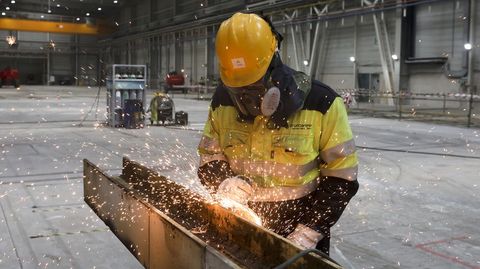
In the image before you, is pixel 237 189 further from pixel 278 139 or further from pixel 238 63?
Result: pixel 238 63

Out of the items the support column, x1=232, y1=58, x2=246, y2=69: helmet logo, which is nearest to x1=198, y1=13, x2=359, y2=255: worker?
x1=232, y1=58, x2=246, y2=69: helmet logo

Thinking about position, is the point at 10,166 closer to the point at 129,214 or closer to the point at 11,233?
the point at 11,233

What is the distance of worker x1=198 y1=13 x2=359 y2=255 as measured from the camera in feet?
6.13

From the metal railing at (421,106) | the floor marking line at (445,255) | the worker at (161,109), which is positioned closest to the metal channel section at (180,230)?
the floor marking line at (445,255)

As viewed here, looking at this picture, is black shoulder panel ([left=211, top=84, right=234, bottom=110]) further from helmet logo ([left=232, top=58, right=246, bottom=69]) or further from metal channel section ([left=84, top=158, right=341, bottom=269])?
metal channel section ([left=84, top=158, right=341, bottom=269])

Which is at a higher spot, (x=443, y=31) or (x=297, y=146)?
(x=443, y=31)

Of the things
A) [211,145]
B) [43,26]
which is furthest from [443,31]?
[43,26]

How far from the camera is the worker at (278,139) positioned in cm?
187

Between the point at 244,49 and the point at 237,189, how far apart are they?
1.87 feet

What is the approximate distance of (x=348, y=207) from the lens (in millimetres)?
5195

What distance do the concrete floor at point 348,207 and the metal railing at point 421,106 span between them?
154 inches

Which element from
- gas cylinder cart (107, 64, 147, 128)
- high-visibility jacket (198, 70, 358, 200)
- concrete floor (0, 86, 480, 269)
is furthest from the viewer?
gas cylinder cart (107, 64, 147, 128)

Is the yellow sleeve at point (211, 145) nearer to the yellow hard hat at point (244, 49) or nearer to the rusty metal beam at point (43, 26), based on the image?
the yellow hard hat at point (244, 49)

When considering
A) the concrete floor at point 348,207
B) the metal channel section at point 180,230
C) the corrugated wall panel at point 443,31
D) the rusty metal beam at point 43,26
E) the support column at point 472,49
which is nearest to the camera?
the metal channel section at point 180,230
